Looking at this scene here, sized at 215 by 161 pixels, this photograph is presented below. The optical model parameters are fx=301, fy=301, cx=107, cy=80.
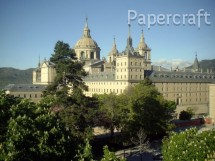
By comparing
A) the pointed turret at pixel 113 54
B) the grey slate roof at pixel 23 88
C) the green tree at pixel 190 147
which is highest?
the pointed turret at pixel 113 54

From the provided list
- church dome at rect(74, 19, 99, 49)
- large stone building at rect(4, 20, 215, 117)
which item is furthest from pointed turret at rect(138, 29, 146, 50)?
church dome at rect(74, 19, 99, 49)

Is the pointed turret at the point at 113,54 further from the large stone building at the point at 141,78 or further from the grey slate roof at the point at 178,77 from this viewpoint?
the grey slate roof at the point at 178,77

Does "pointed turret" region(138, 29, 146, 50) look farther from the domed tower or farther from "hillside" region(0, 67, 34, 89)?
"hillside" region(0, 67, 34, 89)

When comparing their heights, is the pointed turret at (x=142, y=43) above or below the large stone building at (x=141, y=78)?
above

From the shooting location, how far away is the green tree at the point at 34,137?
22.4 m

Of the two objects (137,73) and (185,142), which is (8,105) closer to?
(185,142)

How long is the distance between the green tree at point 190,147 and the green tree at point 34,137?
8779 mm

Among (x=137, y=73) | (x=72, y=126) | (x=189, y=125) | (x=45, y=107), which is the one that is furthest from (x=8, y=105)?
(x=137, y=73)

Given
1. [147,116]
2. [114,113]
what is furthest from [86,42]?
[114,113]

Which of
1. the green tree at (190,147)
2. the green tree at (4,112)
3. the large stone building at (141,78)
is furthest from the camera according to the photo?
the large stone building at (141,78)

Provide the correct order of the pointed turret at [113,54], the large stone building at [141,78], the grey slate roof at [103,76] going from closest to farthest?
the large stone building at [141,78] < the grey slate roof at [103,76] < the pointed turret at [113,54]

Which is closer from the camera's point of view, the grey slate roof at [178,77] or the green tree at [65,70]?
the green tree at [65,70]

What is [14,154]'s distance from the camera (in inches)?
830

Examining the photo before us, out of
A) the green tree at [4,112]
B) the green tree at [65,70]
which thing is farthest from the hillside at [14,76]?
the green tree at [4,112]
